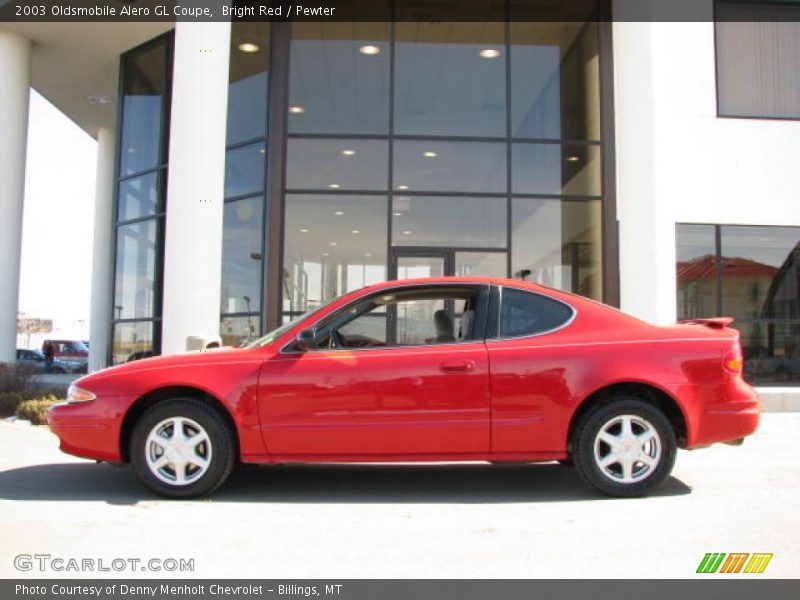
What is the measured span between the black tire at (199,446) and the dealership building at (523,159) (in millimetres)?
7154

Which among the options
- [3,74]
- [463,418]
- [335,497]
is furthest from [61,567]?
[3,74]

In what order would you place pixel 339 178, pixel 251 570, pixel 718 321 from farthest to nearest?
pixel 339 178 < pixel 718 321 < pixel 251 570

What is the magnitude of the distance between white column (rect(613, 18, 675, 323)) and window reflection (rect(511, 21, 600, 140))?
0.68 meters

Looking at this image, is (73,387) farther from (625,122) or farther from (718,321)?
(625,122)

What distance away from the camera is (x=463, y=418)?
5.07 meters

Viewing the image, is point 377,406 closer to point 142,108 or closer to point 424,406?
point 424,406

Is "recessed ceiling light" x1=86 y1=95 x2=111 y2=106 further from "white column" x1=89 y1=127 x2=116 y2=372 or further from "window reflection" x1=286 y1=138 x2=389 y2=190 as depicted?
"window reflection" x1=286 y1=138 x2=389 y2=190

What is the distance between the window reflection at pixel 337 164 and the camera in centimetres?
1279

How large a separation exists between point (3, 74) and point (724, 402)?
15351 millimetres

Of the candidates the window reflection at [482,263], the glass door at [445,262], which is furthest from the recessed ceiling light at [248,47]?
the window reflection at [482,263]

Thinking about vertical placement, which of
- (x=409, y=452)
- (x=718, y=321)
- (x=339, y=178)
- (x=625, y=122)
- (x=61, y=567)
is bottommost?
(x=61, y=567)

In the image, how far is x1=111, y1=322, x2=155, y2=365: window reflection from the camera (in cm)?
1468
